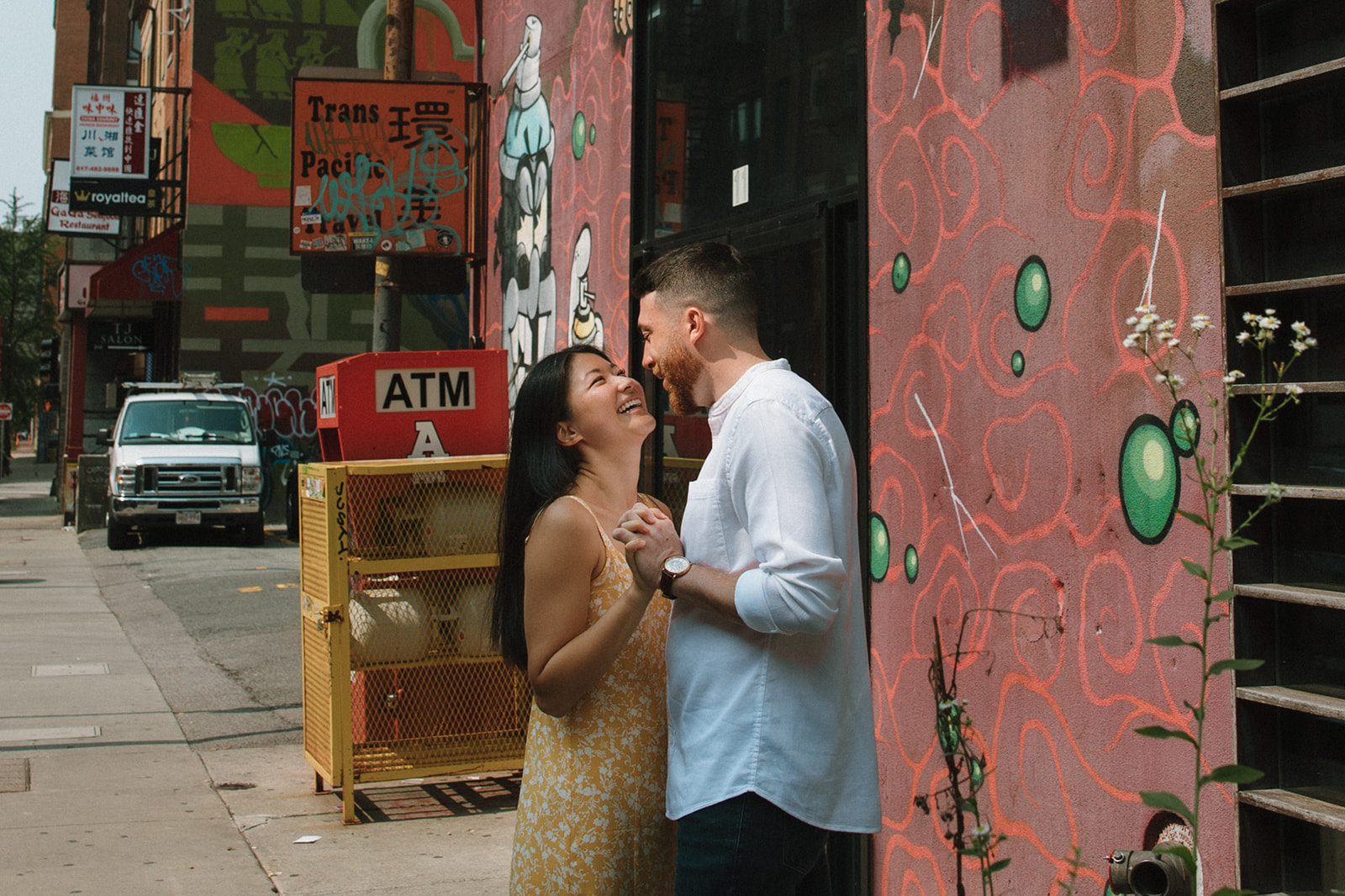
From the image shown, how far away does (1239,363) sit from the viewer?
2.93m

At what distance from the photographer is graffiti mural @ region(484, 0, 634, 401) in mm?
7133

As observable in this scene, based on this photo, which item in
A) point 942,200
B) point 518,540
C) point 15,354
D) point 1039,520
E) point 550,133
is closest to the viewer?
point 518,540

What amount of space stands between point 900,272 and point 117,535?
17515 millimetres

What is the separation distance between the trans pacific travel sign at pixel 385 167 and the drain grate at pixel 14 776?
4.59 m

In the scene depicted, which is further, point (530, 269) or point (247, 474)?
point (247, 474)

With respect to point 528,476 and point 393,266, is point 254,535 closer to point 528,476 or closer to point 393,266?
point 393,266

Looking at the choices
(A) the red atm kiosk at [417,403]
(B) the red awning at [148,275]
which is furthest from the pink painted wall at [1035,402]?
(B) the red awning at [148,275]

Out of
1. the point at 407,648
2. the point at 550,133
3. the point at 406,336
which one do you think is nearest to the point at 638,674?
the point at 407,648

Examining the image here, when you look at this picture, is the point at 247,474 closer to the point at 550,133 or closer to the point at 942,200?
the point at 550,133

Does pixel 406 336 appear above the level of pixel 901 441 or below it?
above

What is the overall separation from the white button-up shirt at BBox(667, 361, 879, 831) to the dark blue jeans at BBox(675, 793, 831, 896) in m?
0.03

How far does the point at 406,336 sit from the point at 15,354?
35.2 meters

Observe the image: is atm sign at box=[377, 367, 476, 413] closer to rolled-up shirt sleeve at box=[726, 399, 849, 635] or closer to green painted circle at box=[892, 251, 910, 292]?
green painted circle at box=[892, 251, 910, 292]

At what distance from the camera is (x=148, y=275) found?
24922 millimetres
